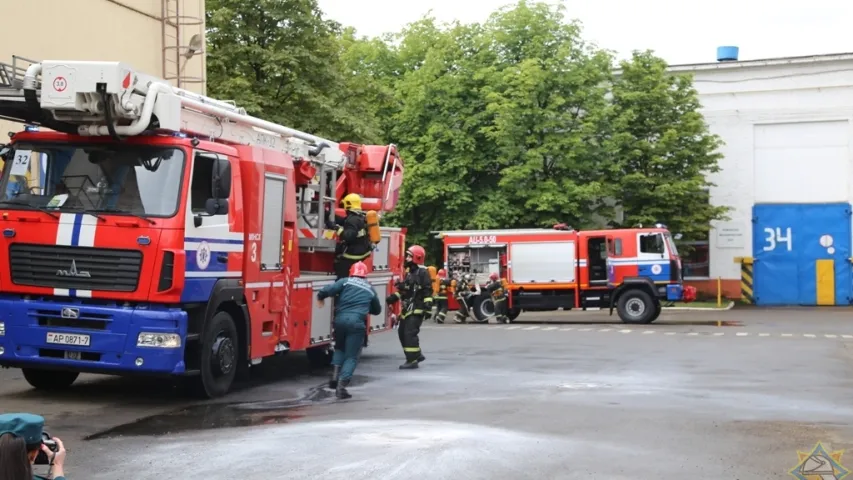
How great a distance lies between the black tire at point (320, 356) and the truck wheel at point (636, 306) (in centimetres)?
1524

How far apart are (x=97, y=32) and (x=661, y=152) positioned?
81.5ft

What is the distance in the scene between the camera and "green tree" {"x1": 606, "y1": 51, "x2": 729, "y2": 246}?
4178 centimetres

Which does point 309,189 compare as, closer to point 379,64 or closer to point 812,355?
point 812,355

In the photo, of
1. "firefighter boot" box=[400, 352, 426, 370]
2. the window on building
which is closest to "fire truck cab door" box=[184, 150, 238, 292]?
"firefighter boot" box=[400, 352, 426, 370]

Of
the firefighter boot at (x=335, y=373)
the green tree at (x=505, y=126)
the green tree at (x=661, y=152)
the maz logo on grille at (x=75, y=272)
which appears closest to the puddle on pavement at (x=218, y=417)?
the firefighter boot at (x=335, y=373)

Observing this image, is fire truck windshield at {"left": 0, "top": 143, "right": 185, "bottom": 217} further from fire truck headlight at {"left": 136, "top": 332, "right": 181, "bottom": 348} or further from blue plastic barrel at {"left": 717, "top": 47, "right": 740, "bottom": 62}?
blue plastic barrel at {"left": 717, "top": 47, "right": 740, "bottom": 62}

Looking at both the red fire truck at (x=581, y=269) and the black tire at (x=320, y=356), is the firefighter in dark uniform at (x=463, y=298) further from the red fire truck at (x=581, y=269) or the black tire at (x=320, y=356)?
the black tire at (x=320, y=356)

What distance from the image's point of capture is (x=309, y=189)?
15.6 meters

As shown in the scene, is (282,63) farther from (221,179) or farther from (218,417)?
(218,417)

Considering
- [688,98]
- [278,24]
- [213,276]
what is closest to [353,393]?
[213,276]

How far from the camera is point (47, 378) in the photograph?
13039 mm

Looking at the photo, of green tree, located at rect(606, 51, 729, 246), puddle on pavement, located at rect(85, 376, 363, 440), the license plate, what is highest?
green tree, located at rect(606, 51, 729, 246)

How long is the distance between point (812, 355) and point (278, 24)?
19.5 m

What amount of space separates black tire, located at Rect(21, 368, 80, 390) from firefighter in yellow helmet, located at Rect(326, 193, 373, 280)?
4.19 meters
